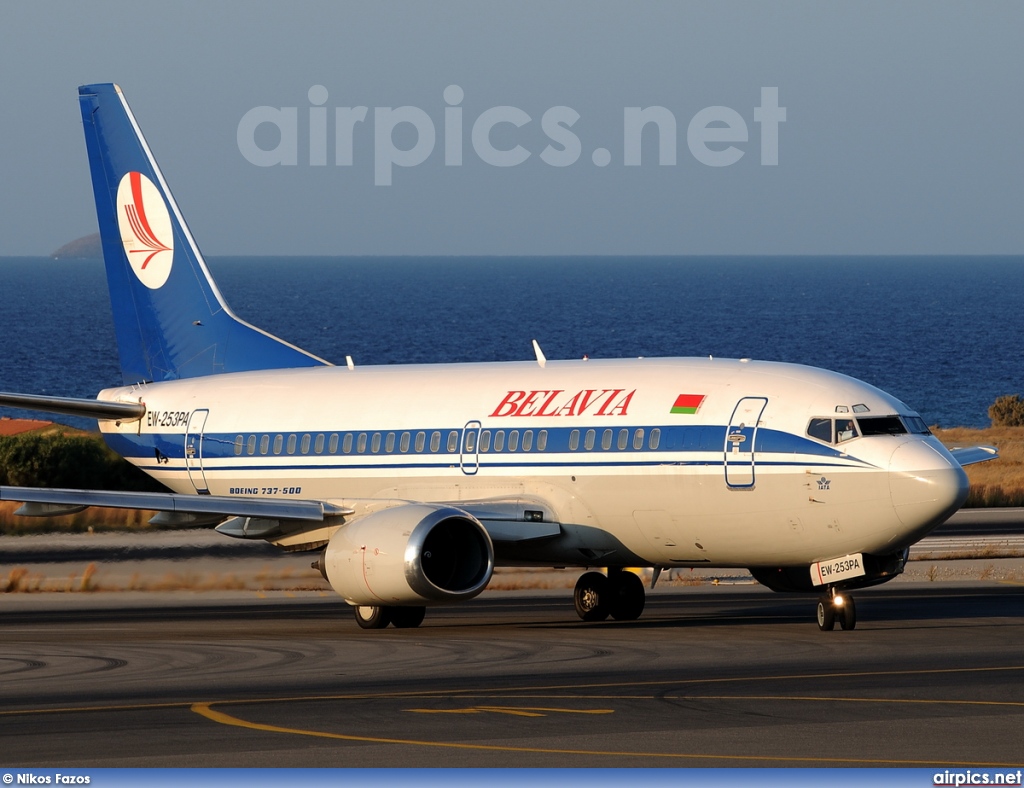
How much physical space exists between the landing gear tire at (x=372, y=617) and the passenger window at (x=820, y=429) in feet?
26.4

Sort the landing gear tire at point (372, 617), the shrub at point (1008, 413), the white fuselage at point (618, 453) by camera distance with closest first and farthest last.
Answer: the white fuselage at point (618, 453), the landing gear tire at point (372, 617), the shrub at point (1008, 413)

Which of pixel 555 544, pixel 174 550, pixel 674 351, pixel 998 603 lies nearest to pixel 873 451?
pixel 555 544

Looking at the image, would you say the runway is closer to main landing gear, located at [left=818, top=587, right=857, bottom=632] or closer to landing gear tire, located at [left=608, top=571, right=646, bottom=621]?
main landing gear, located at [left=818, top=587, right=857, bottom=632]

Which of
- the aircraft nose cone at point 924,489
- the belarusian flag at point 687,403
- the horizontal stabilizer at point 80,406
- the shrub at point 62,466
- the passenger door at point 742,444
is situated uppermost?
the shrub at point 62,466

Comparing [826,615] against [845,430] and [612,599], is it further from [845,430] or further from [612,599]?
[612,599]

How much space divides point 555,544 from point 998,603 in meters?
9.60

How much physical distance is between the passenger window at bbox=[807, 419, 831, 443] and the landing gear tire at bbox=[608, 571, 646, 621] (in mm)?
5479

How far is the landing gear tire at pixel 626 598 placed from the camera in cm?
3175

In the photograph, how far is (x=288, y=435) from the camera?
34.6 meters

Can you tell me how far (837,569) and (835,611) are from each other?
0.83 meters

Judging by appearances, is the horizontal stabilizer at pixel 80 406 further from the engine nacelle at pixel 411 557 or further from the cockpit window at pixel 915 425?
the cockpit window at pixel 915 425

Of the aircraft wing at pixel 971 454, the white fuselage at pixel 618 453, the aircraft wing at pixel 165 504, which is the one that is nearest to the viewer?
the white fuselage at pixel 618 453

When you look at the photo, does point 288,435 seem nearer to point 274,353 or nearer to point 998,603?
point 274,353

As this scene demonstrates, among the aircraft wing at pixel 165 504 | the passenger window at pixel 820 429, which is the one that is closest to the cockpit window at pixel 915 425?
the passenger window at pixel 820 429
